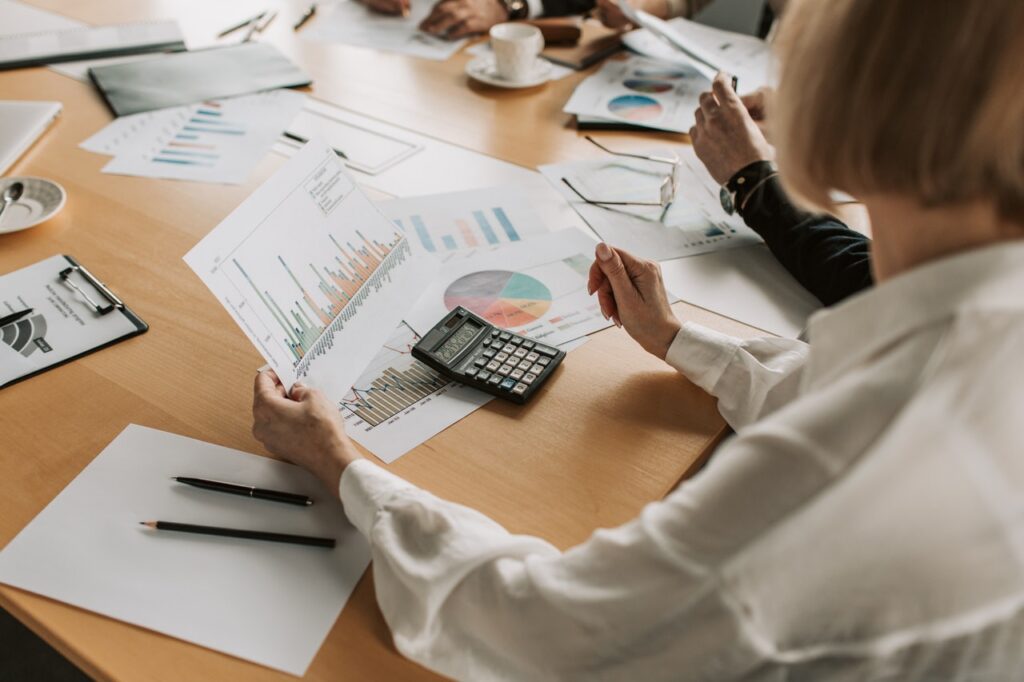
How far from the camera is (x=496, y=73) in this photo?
1.56 m

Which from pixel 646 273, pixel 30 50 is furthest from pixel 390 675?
pixel 30 50

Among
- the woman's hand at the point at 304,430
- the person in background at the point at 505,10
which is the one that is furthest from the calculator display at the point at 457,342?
the person in background at the point at 505,10

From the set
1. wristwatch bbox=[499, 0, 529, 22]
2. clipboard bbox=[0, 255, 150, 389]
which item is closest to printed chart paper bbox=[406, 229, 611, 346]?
clipboard bbox=[0, 255, 150, 389]

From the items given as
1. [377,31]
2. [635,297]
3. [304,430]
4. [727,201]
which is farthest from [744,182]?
[377,31]

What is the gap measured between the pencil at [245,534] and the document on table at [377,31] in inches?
46.7

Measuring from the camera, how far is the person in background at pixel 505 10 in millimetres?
1729

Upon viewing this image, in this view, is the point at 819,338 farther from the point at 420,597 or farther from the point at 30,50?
the point at 30,50

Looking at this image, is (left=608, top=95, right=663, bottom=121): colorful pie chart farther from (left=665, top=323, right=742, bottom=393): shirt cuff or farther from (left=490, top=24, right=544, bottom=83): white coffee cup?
(left=665, top=323, right=742, bottom=393): shirt cuff

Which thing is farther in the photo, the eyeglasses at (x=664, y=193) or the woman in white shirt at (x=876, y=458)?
the eyeglasses at (x=664, y=193)

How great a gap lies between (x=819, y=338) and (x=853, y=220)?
0.70 metres

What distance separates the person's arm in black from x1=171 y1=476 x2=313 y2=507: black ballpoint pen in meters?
0.66

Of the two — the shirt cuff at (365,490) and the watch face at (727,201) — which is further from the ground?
the shirt cuff at (365,490)

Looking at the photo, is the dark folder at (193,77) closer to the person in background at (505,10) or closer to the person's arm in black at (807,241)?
the person in background at (505,10)

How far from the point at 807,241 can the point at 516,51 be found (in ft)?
2.31
